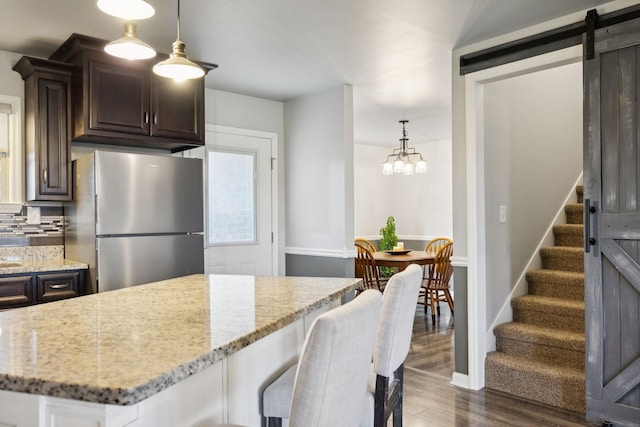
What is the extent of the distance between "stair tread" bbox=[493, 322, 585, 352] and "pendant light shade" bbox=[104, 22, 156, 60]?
294 centimetres

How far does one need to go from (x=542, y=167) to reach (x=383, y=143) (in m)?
3.86

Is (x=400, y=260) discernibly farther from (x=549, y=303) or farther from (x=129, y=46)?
(x=129, y=46)

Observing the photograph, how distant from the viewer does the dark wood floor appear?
2.64 metres

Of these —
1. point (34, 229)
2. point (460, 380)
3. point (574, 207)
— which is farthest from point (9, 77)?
point (574, 207)

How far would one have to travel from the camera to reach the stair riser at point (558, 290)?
3410mm

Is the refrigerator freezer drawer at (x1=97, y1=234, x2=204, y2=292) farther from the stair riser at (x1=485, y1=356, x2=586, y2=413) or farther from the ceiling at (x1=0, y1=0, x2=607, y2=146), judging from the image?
the stair riser at (x1=485, y1=356, x2=586, y2=413)

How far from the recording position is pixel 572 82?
414cm

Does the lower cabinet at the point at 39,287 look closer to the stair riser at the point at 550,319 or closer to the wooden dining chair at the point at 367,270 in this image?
the wooden dining chair at the point at 367,270

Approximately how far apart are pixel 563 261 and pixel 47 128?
4.07 m

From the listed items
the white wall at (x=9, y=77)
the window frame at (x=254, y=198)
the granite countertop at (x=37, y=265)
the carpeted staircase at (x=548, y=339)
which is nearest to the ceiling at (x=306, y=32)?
the white wall at (x=9, y=77)

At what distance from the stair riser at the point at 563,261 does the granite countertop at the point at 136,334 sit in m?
2.60

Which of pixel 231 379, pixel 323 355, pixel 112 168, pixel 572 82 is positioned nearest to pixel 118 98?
pixel 112 168

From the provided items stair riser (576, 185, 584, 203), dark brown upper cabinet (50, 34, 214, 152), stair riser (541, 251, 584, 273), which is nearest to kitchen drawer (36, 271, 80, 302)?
dark brown upper cabinet (50, 34, 214, 152)

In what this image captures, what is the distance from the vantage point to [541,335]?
3.16 m
